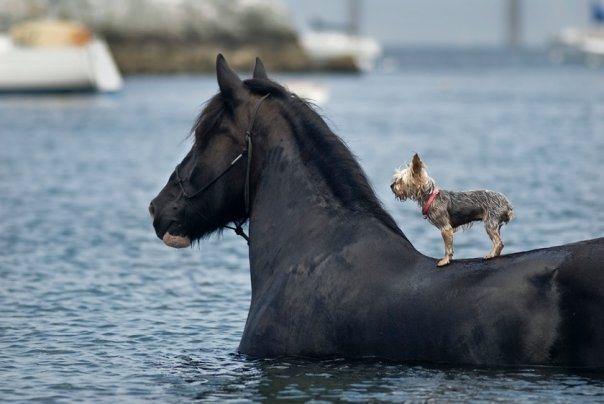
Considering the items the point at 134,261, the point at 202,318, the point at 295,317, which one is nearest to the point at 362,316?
the point at 295,317

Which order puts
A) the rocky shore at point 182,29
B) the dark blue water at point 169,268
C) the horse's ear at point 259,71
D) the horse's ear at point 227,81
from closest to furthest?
the dark blue water at point 169,268, the horse's ear at point 227,81, the horse's ear at point 259,71, the rocky shore at point 182,29

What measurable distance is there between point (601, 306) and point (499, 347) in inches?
30.8

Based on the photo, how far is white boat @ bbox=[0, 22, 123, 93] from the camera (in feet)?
261

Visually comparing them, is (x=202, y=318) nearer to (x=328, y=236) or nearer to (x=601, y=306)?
(x=328, y=236)

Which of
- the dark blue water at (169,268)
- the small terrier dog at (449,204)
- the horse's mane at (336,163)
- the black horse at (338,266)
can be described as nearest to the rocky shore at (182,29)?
the dark blue water at (169,268)

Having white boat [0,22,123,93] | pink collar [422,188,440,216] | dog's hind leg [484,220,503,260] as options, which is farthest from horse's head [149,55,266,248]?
white boat [0,22,123,93]

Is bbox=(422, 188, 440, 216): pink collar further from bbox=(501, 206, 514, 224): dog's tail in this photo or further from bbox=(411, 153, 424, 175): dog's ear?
bbox=(501, 206, 514, 224): dog's tail

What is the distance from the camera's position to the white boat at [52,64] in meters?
79.7

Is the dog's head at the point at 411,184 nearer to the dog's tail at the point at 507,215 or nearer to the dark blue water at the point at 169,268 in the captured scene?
the dog's tail at the point at 507,215

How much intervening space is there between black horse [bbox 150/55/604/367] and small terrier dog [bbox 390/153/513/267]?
0.21 m

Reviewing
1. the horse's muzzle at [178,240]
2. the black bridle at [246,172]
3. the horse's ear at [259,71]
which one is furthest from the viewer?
the horse's muzzle at [178,240]

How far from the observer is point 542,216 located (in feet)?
74.5

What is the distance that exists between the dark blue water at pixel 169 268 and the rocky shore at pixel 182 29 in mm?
83525

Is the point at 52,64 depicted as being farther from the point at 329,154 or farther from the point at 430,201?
the point at 430,201
